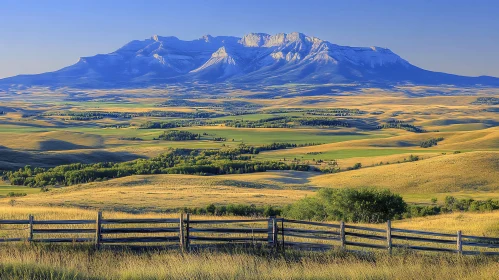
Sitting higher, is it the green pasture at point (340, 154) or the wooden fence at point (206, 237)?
the wooden fence at point (206, 237)

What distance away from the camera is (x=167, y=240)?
60.8 feet

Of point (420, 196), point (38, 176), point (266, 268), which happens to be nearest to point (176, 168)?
point (38, 176)

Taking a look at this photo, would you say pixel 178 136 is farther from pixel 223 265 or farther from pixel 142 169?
pixel 223 265

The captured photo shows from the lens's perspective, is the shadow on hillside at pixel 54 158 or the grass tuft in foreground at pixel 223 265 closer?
the grass tuft in foreground at pixel 223 265

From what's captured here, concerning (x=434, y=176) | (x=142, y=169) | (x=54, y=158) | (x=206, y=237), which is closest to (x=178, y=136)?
(x=54, y=158)

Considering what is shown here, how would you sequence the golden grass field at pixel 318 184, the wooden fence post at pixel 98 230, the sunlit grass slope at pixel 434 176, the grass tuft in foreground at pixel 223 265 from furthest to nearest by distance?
the sunlit grass slope at pixel 434 176
the golden grass field at pixel 318 184
the wooden fence post at pixel 98 230
the grass tuft in foreground at pixel 223 265

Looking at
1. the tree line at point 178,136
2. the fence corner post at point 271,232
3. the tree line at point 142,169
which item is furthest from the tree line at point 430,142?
the fence corner post at point 271,232

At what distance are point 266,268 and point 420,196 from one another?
51855mm

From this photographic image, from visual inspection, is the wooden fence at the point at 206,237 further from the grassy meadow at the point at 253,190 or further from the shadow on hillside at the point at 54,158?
the shadow on hillside at the point at 54,158

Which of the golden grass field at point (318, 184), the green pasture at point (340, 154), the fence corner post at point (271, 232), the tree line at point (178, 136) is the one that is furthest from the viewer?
the tree line at point (178, 136)

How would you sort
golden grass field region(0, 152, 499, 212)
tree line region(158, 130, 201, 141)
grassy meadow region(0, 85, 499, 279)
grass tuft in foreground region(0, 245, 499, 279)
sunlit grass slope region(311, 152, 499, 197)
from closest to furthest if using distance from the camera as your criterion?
grass tuft in foreground region(0, 245, 499, 279) → grassy meadow region(0, 85, 499, 279) → golden grass field region(0, 152, 499, 212) → sunlit grass slope region(311, 152, 499, 197) → tree line region(158, 130, 201, 141)

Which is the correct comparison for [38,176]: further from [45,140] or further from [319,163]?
[45,140]

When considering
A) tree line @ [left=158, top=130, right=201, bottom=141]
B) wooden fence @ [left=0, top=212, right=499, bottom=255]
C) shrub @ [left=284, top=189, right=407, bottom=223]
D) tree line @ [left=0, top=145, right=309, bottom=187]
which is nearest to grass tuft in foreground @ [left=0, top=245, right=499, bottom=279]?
wooden fence @ [left=0, top=212, right=499, bottom=255]

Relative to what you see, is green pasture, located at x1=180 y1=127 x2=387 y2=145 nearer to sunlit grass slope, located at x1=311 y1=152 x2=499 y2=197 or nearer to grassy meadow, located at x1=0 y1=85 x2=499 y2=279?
grassy meadow, located at x1=0 y1=85 x2=499 y2=279
